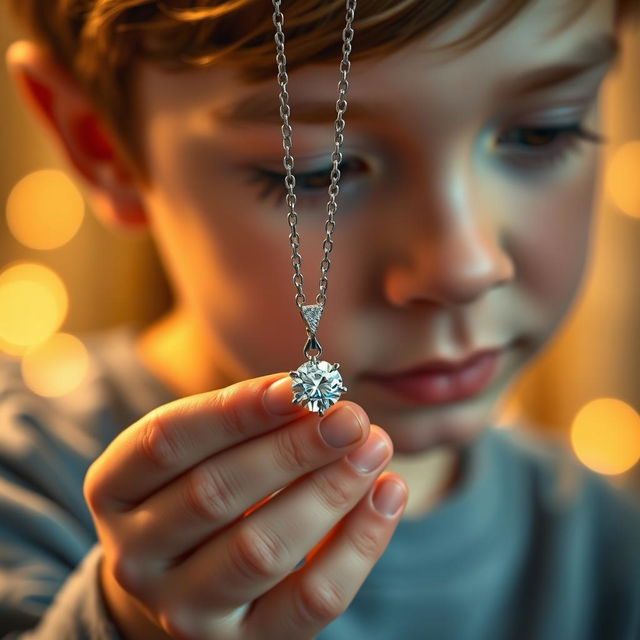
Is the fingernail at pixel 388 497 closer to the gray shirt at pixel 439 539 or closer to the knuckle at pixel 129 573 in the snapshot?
the knuckle at pixel 129 573

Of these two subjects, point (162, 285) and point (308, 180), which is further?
point (162, 285)

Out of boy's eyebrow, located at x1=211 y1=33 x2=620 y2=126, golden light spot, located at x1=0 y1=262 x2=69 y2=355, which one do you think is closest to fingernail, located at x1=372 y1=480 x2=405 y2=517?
boy's eyebrow, located at x1=211 y1=33 x2=620 y2=126

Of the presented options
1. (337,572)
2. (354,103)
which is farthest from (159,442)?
(354,103)

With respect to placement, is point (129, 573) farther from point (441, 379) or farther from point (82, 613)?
point (441, 379)

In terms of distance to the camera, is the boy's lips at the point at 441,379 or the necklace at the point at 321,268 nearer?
the necklace at the point at 321,268

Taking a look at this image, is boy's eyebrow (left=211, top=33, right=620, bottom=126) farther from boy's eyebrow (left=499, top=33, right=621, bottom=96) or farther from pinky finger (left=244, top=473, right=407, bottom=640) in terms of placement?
pinky finger (left=244, top=473, right=407, bottom=640)

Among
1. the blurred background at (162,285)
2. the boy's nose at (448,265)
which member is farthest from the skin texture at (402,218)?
the blurred background at (162,285)
